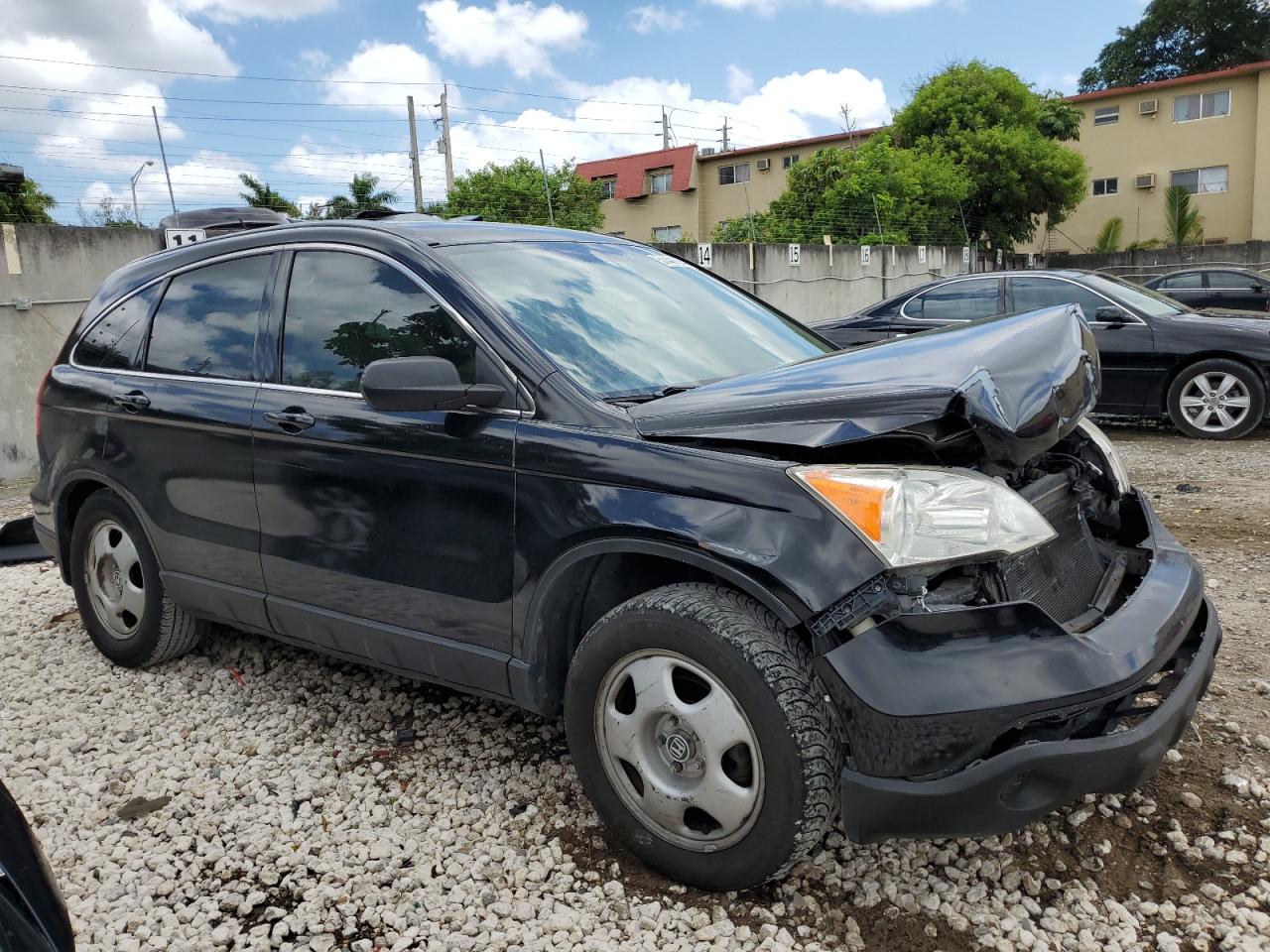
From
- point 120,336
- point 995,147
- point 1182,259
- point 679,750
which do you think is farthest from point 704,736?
point 995,147

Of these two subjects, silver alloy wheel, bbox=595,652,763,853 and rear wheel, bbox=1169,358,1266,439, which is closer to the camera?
silver alloy wheel, bbox=595,652,763,853

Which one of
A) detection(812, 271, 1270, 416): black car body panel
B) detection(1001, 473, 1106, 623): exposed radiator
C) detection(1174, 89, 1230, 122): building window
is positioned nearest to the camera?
detection(1001, 473, 1106, 623): exposed radiator

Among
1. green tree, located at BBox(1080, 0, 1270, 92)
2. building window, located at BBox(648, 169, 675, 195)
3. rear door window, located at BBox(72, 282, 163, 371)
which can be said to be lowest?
rear door window, located at BBox(72, 282, 163, 371)

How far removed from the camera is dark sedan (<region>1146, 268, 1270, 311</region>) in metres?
15.7

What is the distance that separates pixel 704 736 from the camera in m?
2.34

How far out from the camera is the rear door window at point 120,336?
158 inches

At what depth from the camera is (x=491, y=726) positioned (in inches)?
139

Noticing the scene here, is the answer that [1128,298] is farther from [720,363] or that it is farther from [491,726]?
[491,726]

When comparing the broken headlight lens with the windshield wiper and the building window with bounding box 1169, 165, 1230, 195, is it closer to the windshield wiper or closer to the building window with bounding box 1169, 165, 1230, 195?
the windshield wiper

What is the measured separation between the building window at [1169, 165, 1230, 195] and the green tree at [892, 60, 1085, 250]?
20.3ft

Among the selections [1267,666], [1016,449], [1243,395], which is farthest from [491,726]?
[1243,395]

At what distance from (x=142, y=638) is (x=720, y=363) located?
105 inches

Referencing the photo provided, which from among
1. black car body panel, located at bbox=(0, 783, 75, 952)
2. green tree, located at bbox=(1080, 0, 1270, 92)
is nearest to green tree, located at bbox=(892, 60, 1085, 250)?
green tree, located at bbox=(1080, 0, 1270, 92)

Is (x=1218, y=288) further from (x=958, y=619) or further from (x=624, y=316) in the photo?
(x=958, y=619)
